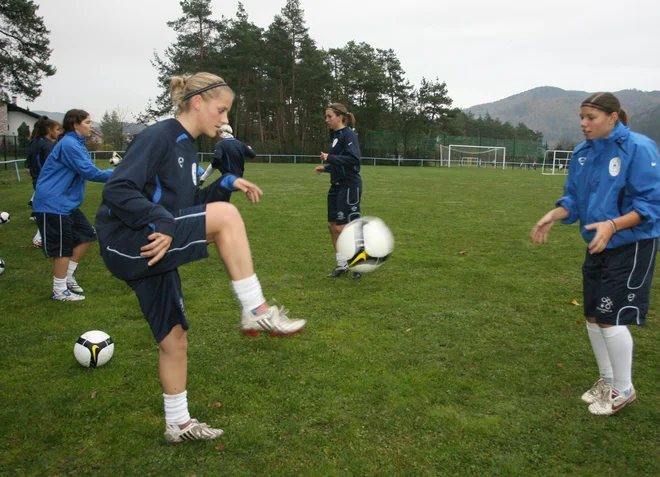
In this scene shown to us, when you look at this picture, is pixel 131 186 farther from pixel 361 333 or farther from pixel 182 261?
pixel 361 333

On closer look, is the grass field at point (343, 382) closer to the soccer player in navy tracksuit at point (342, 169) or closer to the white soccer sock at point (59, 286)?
the white soccer sock at point (59, 286)

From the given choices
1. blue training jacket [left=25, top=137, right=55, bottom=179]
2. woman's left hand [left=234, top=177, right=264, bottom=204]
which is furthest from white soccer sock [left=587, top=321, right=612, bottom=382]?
blue training jacket [left=25, top=137, right=55, bottom=179]

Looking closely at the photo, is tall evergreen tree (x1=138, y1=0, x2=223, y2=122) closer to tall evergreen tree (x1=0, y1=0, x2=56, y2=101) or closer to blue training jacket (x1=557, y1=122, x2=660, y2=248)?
tall evergreen tree (x1=0, y1=0, x2=56, y2=101)

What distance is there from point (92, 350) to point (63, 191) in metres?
2.67

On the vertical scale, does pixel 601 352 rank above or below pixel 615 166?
below

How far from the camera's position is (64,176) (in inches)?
236

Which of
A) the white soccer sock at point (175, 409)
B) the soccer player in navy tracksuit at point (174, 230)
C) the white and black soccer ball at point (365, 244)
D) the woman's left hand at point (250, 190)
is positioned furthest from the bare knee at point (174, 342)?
the white and black soccer ball at point (365, 244)

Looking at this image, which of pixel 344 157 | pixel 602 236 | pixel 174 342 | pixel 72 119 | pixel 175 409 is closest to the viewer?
pixel 174 342

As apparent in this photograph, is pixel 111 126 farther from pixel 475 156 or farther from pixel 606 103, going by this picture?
pixel 606 103

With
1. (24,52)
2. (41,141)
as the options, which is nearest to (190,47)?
(24,52)

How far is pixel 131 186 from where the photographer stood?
2609 millimetres

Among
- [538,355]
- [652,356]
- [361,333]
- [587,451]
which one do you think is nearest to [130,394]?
[361,333]

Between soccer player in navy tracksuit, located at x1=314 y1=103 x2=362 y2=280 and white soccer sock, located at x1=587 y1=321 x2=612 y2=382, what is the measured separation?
12.1 ft

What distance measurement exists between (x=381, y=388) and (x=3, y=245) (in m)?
8.77
